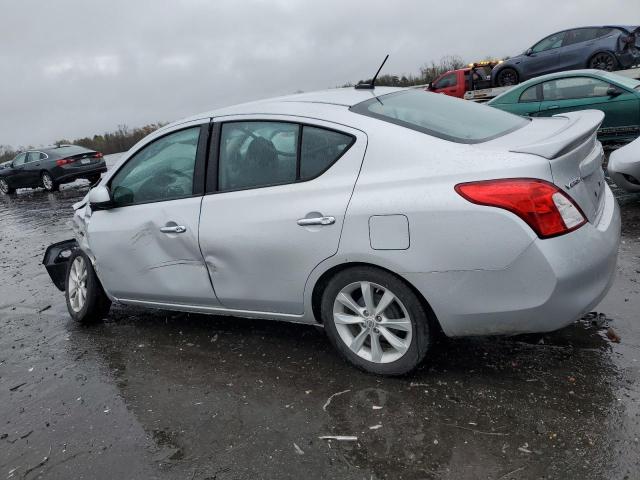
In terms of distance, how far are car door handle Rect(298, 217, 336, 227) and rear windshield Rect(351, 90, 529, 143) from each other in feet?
2.13

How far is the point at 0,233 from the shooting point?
35.7ft

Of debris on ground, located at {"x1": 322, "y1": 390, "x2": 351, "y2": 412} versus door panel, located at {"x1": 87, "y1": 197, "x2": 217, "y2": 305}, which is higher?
door panel, located at {"x1": 87, "y1": 197, "x2": 217, "y2": 305}

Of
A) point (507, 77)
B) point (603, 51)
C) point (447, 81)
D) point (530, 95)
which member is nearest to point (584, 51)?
point (603, 51)

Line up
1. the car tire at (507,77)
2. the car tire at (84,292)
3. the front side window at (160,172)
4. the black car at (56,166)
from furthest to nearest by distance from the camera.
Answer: the black car at (56,166) < the car tire at (507,77) < the car tire at (84,292) < the front side window at (160,172)

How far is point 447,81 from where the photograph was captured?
19.2 m

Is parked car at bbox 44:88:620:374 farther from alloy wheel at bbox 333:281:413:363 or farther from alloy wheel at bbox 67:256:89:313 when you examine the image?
alloy wheel at bbox 67:256:89:313

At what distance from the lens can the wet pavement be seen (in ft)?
8.25

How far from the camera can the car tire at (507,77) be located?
612 inches

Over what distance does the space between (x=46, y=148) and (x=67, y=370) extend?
56.5 feet

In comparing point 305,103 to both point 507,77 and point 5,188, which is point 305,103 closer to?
point 507,77

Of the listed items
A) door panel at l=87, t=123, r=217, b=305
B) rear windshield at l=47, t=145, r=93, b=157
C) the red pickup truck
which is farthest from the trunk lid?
rear windshield at l=47, t=145, r=93, b=157

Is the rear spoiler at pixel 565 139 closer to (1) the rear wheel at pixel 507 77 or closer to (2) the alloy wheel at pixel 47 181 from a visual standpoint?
(1) the rear wheel at pixel 507 77

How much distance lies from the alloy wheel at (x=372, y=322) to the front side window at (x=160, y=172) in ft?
4.41

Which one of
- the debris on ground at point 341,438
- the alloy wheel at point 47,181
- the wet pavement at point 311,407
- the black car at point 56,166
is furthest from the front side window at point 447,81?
the debris on ground at point 341,438
